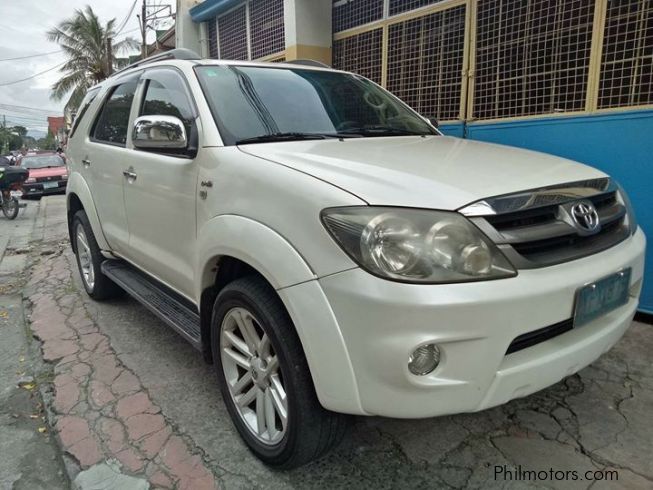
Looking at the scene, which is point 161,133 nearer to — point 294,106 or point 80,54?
point 294,106

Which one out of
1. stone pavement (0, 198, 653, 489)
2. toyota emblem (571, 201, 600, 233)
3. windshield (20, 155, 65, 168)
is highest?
toyota emblem (571, 201, 600, 233)

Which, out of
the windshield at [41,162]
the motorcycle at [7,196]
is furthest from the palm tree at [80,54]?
the motorcycle at [7,196]

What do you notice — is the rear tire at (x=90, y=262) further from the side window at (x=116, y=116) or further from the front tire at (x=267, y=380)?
the front tire at (x=267, y=380)

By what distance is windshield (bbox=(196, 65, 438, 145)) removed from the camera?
2.58 metres

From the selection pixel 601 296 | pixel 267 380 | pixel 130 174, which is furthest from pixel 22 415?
pixel 601 296

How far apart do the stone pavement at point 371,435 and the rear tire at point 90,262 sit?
102 cm

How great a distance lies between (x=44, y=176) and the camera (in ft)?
50.8

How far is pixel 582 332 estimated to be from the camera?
1.95 m

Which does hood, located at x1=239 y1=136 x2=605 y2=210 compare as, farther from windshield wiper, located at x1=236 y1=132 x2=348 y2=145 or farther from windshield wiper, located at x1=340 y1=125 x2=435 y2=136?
windshield wiper, located at x1=340 y1=125 x2=435 y2=136

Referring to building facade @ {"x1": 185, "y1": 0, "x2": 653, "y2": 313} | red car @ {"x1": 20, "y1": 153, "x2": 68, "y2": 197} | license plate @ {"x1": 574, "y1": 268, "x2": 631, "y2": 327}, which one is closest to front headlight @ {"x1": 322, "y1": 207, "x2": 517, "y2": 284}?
license plate @ {"x1": 574, "y1": 268, "x2": 631, "y2": 327}

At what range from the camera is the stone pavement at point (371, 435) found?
2.17m

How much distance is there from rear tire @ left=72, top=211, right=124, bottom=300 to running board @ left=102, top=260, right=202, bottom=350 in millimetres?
334

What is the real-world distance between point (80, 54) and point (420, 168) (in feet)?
91.3

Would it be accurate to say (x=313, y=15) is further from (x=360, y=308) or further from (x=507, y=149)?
(x=360, y=308)
